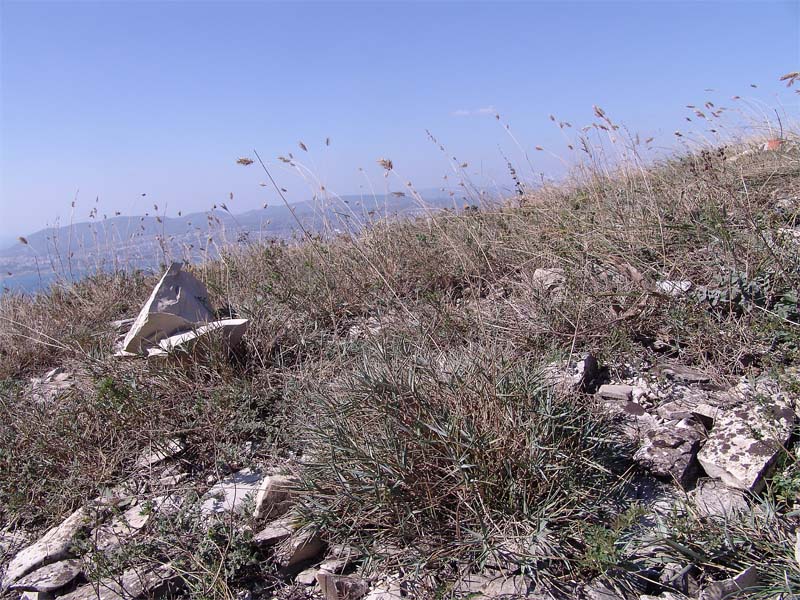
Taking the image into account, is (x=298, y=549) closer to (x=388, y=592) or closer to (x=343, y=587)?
(x=343, y=587)

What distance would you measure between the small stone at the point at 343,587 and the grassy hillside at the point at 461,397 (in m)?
0.06

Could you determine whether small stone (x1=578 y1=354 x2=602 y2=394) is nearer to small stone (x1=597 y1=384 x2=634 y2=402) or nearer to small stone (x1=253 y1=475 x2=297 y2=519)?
small stone (x1=597 y1=384 x2=634 y2=402)

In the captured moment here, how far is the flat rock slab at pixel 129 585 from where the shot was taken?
6.98 feet

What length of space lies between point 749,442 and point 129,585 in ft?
8.08

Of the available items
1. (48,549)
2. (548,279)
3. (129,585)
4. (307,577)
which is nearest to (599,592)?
(307,577)

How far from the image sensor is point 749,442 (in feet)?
7.07

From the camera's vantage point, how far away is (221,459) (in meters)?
2.72

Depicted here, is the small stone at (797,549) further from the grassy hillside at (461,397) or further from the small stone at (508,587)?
the small stone at (508,587)

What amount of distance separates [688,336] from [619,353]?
34 cm

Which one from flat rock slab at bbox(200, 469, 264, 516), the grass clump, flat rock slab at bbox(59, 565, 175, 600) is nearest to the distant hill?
flat rock slab at bbox(200, 469, 264, 516)

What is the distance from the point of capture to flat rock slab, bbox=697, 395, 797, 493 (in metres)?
2.08

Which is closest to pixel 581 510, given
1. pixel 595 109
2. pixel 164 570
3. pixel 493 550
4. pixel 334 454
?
pixel 493 550

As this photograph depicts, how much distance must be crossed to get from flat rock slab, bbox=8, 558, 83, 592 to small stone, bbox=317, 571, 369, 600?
110cm

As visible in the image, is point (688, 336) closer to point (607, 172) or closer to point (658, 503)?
point (658, 503)
